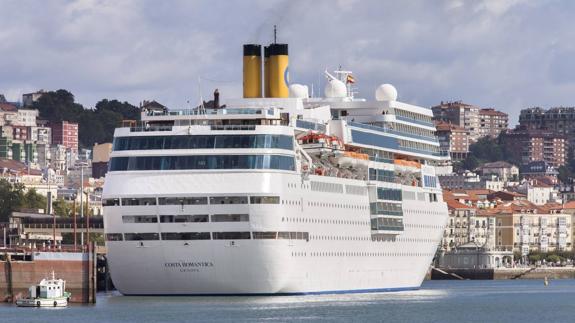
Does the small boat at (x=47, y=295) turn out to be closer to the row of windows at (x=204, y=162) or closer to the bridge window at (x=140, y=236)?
the bridge window at (x=140, y=236)

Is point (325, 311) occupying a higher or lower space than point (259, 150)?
lower

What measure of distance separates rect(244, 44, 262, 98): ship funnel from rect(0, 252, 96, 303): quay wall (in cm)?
1452

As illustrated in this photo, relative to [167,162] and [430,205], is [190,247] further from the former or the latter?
[430,205]

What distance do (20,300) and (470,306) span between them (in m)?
23.0

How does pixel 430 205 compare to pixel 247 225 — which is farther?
pixel 430 205

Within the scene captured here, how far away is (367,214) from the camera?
99.9 meters

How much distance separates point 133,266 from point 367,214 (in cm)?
1553

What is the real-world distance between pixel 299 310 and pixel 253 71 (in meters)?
18.1

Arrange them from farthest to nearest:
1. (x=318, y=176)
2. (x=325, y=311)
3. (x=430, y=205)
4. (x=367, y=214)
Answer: (x=430, y=205), (x=367, y=214), (x=318, y=176), (x=325, y=311)

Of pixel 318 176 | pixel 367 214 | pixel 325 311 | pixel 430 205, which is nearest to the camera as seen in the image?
pixel 325 311

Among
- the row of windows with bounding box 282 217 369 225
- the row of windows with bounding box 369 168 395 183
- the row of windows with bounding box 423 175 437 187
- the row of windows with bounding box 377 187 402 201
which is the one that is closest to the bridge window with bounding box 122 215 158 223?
the row of windows with bounding box 282 217 369 225

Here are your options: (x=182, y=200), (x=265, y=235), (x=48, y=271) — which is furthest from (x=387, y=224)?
(x=48, y=271)

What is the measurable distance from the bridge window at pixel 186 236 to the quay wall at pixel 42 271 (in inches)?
133

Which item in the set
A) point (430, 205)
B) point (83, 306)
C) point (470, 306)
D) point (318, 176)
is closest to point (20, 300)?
point (83, 306)
